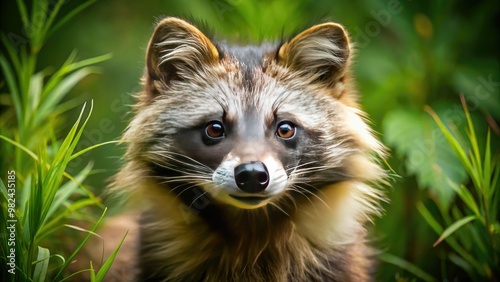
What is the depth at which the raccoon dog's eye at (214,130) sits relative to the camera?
341 cm

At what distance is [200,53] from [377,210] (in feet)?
4.49

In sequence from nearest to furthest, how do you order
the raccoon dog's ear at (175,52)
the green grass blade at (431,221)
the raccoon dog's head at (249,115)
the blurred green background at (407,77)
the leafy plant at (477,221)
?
the raccoon dog's head at (249,115), the raccoon dog's ear at (175,52), the leafy plant at (477,221), the green grass blade at (431,221), the blurred green background at (407,77)

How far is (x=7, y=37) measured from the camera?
487 centimetres

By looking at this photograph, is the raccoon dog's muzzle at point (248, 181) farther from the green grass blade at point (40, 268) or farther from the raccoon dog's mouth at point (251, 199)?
the green grass blade at point (40, 268)

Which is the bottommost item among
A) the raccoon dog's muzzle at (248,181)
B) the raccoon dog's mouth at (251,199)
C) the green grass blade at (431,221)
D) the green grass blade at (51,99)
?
the green grass blade at (431,221)

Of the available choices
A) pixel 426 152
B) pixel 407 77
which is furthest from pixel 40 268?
pixel 407 77

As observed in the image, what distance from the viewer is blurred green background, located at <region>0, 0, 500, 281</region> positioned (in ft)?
15.4

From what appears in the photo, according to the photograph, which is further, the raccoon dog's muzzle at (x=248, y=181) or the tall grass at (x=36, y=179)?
the tall grass at (x=36, y=179)

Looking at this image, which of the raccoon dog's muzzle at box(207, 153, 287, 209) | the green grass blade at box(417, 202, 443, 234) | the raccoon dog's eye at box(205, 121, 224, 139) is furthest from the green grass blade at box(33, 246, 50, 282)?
the green grass blade at box(417, 202, 443, 234)

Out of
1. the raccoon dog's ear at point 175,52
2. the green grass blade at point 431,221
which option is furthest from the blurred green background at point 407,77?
the raccoon dog's ear at point 175,52

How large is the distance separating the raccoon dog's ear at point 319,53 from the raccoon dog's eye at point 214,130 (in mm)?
565

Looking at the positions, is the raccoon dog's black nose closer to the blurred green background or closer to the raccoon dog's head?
the raccoon dog's head

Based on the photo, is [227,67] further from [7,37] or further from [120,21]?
[120,21]

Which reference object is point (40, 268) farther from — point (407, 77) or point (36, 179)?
point (407, 77)
